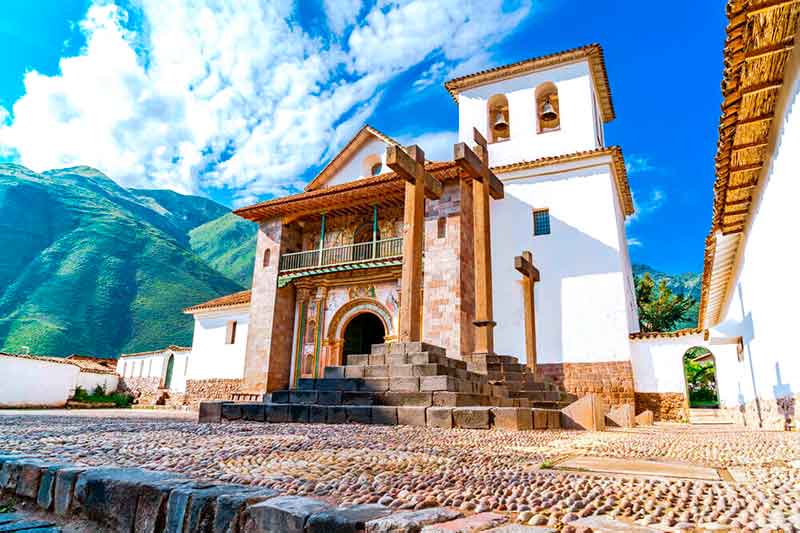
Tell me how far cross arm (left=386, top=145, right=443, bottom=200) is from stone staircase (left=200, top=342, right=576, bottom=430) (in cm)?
299

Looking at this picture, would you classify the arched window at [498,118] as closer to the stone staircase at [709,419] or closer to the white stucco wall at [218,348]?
the stone staircase at [709,419]

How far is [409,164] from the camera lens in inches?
341

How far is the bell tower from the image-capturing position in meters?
14.9

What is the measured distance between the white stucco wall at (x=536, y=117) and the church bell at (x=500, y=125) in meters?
0.25

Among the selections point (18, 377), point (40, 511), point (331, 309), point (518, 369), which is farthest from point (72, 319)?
point (40, 511)

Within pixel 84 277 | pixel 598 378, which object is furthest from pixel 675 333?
pixel 84 277

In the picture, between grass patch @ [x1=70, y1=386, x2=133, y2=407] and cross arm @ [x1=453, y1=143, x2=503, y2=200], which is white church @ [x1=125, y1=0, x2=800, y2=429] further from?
grass patch @ [x1=70, y1=386, x2=133, y2=407]

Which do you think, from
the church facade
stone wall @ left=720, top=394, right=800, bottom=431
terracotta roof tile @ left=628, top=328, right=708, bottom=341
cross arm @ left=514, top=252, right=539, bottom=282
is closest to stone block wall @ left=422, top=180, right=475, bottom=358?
the church facade

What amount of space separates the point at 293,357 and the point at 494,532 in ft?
49.9

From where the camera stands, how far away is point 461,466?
2.53 m

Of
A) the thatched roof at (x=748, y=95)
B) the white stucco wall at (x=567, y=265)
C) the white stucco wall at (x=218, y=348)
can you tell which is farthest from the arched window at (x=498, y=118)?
the white stucco wall at (x=218, y=348)

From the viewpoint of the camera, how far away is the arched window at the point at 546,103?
612 inches

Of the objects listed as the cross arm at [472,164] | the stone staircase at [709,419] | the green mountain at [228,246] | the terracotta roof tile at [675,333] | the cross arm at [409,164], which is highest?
the green mountain at [228,246]

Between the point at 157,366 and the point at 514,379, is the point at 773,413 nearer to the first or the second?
the point at 514,379
